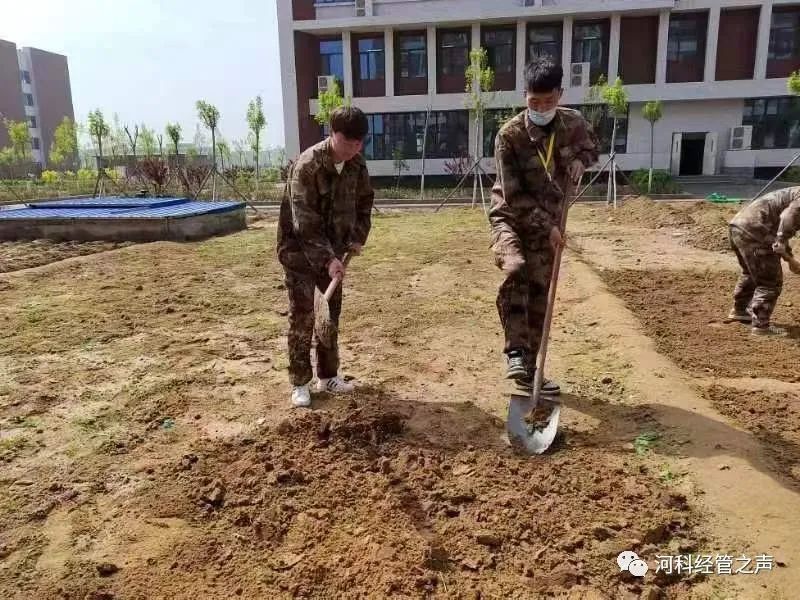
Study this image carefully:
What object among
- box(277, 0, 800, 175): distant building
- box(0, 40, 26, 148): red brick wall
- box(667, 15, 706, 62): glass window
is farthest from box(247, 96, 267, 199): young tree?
box(0, 40, 26, 148): red brick wall

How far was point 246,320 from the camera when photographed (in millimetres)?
5891

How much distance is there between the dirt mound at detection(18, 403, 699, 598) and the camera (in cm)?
219

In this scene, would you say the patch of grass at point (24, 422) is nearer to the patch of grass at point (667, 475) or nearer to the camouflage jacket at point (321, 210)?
the camouflage jacket at point (321, 210)

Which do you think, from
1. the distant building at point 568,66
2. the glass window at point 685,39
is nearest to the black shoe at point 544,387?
the distant building at point 568,66

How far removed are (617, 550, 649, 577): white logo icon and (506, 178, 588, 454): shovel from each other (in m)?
0.78

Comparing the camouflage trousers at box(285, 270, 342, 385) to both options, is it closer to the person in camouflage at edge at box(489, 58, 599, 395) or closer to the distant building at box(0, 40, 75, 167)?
the person in camouflage at edge at box(489, 58, 599, 395)

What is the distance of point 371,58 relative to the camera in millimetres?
26922

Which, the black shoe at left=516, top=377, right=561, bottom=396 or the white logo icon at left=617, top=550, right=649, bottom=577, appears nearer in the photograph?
the white logo icon at left=617, top=550, right=649, bottom=577

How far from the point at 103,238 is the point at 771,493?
1104cm

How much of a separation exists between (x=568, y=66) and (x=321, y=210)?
81.1 ft

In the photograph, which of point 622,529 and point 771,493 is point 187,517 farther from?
point 771,493

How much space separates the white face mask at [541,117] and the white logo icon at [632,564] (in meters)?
2.12

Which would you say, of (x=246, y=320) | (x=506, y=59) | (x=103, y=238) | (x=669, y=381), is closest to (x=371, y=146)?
(x=506, y=59)

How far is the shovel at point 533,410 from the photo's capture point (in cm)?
308
